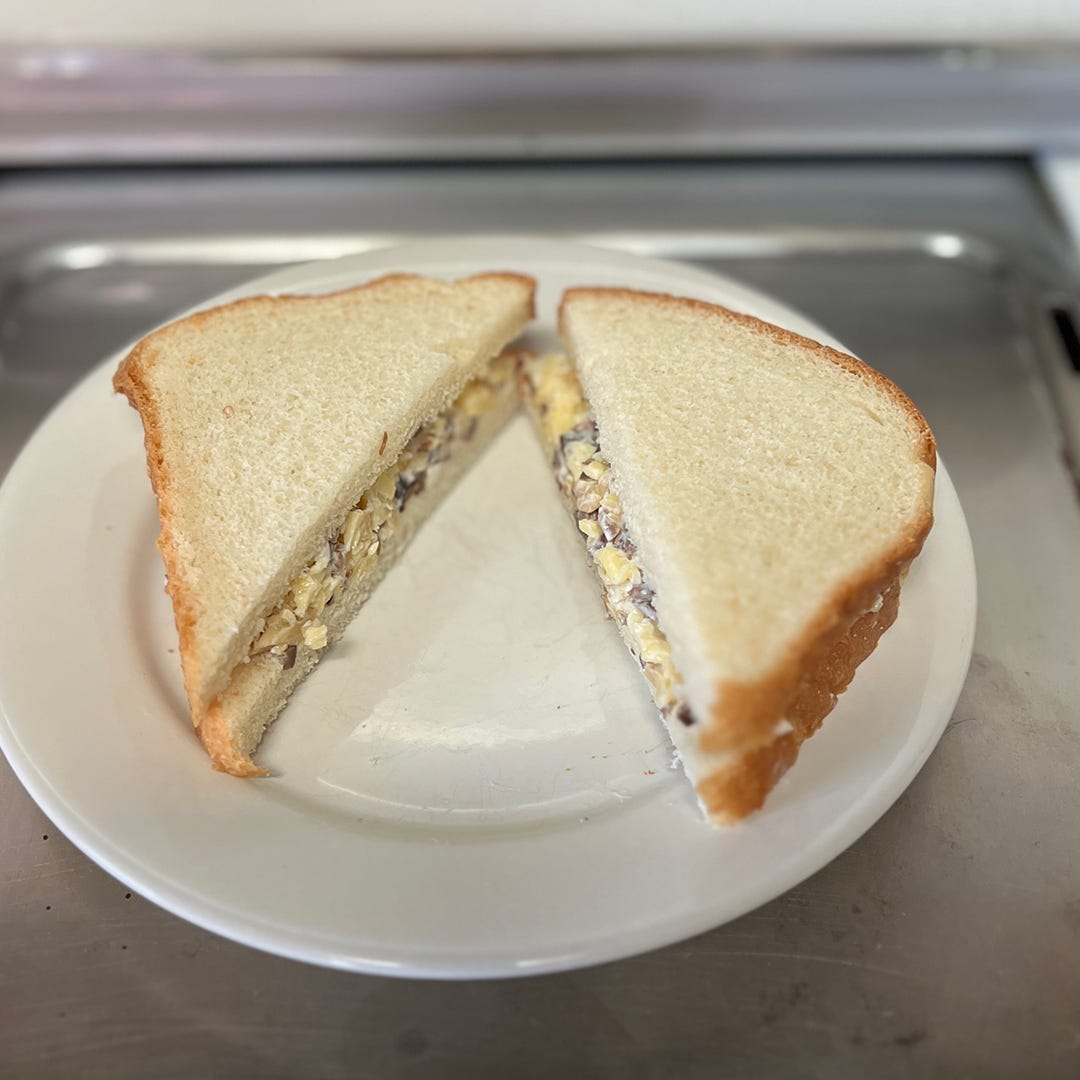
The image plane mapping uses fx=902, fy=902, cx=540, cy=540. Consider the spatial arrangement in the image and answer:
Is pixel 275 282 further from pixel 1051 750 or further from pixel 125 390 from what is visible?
pixel 1051 750

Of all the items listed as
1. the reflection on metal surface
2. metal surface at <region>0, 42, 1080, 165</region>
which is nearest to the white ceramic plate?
the reflection on metal surface

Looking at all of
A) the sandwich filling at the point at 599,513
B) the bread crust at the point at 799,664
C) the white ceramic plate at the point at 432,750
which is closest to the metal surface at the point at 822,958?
the white ceramic plate at the point at 432,750

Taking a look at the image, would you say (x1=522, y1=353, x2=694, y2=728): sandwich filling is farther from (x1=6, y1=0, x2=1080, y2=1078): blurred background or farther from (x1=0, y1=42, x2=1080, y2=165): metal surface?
(x1=0, y1=42, x2=1080, y2=165): metal surface

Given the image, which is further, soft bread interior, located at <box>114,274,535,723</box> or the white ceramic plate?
soft bread interior, located at <box>114,274,535,723</box>

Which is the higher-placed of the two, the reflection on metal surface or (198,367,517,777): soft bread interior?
the reflection on metal surface

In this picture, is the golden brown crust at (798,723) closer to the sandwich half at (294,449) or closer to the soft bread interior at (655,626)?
the soft bread interior at (655,626)

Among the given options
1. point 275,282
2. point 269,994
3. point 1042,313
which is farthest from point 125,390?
point 1042,313

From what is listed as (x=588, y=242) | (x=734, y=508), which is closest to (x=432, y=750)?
(x=734, y=508)

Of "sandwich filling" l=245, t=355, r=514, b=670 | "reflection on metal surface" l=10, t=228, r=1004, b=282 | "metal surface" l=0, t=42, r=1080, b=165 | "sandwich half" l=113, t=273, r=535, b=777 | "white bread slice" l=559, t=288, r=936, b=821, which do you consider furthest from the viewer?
"reflection on metal surface" l=10, t=228, r=1004, b=282

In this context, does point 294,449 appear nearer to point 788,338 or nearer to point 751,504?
point 751,504
